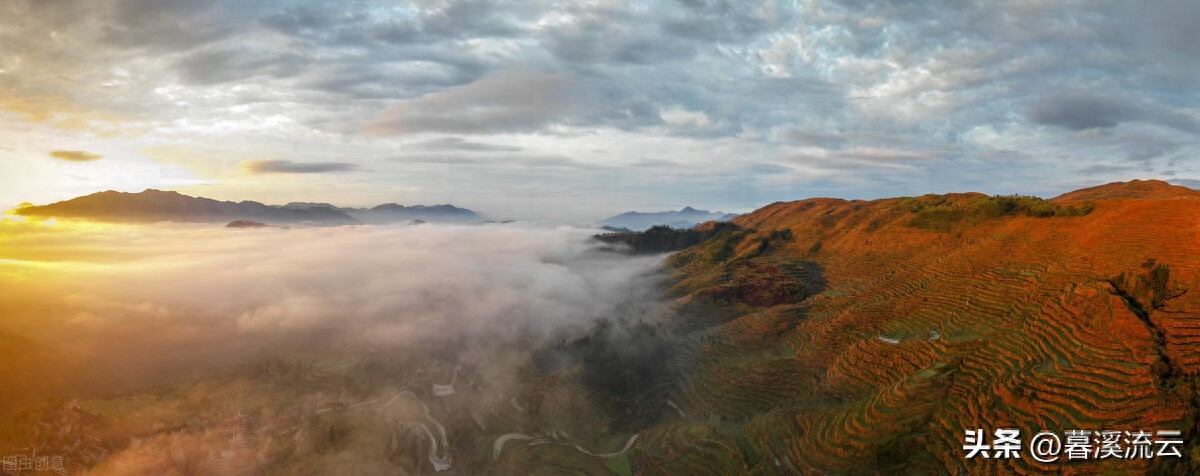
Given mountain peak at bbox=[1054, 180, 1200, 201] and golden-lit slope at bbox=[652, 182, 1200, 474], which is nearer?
golden-lit slope at bbox=[652, 182, 1200, 474]

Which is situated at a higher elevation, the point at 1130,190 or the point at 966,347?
the point at 1130,190

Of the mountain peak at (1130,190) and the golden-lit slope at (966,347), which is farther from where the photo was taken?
the mountain peak at (1130,190)

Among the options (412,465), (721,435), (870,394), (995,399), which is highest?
(995,399)

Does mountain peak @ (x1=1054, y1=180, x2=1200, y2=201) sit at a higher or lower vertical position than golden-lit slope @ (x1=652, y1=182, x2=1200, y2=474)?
higher

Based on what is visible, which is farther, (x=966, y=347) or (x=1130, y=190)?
(x=1130, y=190)

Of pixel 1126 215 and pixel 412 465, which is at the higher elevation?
pixel 1126 215

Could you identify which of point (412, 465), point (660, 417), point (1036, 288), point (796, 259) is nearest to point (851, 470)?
point (1036, 288)

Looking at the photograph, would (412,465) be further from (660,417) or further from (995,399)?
(995,399)

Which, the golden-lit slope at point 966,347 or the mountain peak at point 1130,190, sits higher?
the mountain peak at point 1130,190
